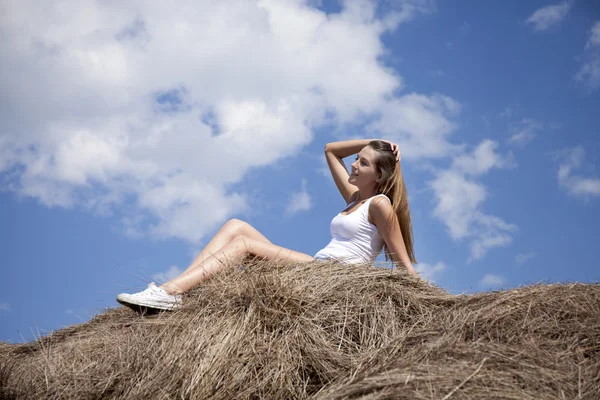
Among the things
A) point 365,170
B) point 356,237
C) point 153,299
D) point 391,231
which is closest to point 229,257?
point 153,299

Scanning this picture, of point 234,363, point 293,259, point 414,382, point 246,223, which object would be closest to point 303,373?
point 234,363

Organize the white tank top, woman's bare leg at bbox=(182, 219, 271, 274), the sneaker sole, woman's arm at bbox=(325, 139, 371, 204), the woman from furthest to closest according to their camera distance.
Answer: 1. woman's arm at bbox=(325, 139, 371, 204)
2. the white tank top
3. woman's bare leg at bbox=(182, 219, 271, 274)
4. the woman
5. the sneaker sole

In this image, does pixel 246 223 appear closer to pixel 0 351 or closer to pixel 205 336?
pixel 205 336

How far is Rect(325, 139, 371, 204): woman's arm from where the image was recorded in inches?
204

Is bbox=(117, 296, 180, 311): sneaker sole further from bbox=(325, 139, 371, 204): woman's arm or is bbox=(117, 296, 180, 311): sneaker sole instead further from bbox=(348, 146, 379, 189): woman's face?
bbox=(325, 139, 371, 204): woman's arm

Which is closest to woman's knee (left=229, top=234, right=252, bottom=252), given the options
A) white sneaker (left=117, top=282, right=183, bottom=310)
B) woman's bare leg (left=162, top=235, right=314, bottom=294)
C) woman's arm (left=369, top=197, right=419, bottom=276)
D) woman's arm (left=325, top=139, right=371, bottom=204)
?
woman's bare leg (left=162, top=235, right=314, bottom=294)

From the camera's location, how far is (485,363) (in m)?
2.47

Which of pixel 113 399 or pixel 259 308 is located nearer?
pixel 113 399

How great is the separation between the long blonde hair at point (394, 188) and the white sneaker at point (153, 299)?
1.65 metres

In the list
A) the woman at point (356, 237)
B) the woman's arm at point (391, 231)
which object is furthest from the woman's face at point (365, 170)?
the woman's arm at point (391, 231)

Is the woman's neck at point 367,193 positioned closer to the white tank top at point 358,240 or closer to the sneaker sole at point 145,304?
the white tank top at point 358,240

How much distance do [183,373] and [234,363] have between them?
257 mm

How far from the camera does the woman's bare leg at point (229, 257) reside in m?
3.79

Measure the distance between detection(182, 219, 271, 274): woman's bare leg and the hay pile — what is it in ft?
1.54
